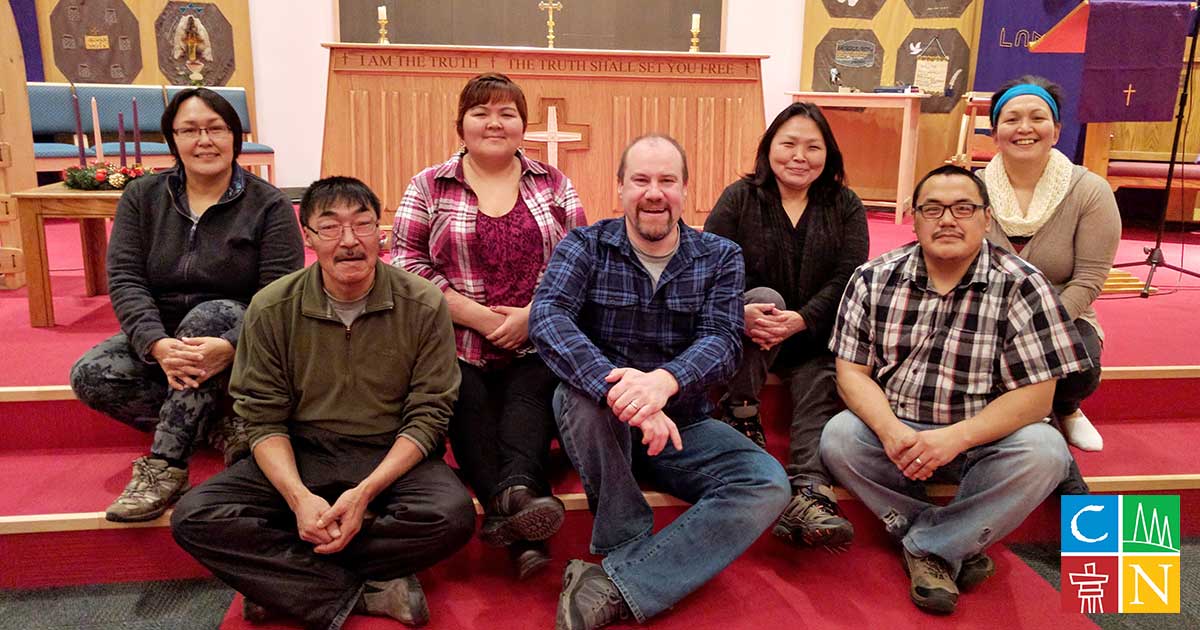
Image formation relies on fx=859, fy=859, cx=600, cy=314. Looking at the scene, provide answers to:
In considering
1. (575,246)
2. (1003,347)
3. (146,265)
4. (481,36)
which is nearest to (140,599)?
(146,265)

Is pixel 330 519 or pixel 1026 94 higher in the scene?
pixel 1026 94

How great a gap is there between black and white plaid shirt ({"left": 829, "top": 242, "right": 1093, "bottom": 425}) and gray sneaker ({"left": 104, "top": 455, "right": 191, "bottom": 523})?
171 cm

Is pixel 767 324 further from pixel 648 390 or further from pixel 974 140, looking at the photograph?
pixel 974 140

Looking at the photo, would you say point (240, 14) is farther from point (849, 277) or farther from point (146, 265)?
point (849, 277)

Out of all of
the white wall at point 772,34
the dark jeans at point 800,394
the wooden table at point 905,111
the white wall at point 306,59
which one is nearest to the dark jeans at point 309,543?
the dark jeans at point 800,394

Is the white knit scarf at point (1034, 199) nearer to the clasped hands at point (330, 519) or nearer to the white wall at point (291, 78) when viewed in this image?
the clasped hands at point (330, 519)

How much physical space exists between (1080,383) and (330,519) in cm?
199

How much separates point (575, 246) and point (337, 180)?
1.90ft

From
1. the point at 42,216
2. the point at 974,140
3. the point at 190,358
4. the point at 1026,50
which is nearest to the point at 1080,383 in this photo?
the point at 190,358

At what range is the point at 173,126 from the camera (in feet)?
7.25

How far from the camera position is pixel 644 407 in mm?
1877

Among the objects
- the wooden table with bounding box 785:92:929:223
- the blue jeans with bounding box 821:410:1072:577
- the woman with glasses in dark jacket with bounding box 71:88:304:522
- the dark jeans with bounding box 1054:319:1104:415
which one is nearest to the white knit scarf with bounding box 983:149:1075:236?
the dark jeans with bounding box 1054:319:1104:415

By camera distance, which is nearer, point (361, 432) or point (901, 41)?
point (361, 432)

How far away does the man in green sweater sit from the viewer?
72.1 inches
